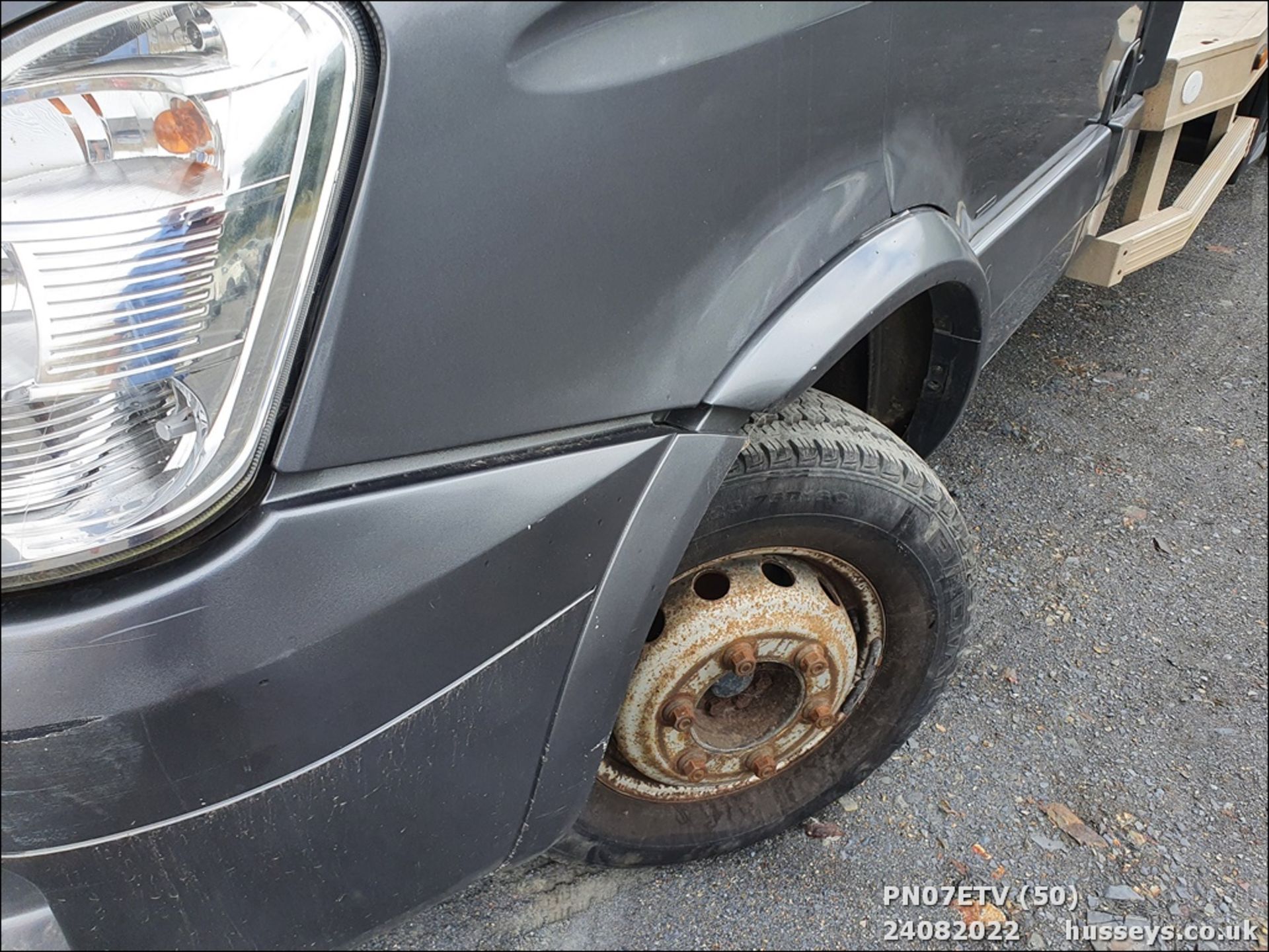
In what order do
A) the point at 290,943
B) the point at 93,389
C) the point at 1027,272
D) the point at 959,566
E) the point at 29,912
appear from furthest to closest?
the point at 1027,272
the point at 959,566
the point at 290,943
the point at 29,912
the point at 93,389

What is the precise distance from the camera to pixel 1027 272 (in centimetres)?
211

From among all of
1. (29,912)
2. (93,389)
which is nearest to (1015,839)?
(29,912)

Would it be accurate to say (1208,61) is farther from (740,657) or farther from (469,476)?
(469,476)

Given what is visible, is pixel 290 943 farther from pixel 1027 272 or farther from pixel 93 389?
pixel 1027 272

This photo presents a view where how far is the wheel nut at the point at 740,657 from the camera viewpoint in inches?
59.4

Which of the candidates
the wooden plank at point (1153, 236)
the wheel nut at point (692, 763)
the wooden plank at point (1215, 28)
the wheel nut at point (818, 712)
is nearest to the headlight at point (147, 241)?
the wheel nut at point (692, 763)

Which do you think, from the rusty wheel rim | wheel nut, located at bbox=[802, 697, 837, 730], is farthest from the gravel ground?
wheel nut, located at bbox=[802, 697, 837, 730]

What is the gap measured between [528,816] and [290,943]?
1.06ft

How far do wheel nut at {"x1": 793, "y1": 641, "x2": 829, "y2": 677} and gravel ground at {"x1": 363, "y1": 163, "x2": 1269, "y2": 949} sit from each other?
525 mm

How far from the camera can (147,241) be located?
84 centimetres

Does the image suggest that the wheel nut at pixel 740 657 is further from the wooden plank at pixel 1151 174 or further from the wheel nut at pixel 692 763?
the wooden plank at pixel 1151 174

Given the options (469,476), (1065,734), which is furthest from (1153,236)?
(469,476)

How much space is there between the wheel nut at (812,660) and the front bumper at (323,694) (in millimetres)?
440

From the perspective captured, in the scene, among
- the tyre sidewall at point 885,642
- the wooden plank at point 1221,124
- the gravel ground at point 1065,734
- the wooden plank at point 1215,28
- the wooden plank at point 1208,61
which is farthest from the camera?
the wooden plank at point 1221,124
